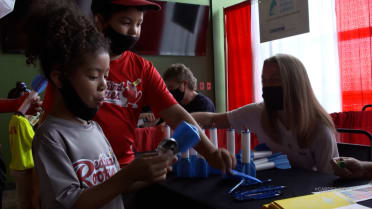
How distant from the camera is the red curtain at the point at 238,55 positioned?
484 centimetres

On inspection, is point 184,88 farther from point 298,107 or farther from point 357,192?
point 357,192

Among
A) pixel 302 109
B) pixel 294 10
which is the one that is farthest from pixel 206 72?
pixel 302 109

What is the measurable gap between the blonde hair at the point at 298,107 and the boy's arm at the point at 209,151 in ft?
2.15

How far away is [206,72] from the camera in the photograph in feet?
17.4

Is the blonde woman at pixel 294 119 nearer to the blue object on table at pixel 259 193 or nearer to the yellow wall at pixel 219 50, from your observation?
the blue object on table at pixel 259 193

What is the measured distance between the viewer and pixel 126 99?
49.1 inches

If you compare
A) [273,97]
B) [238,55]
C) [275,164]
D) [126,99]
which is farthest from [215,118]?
[238,55]

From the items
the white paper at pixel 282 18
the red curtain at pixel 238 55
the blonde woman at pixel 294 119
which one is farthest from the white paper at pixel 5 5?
the red curtain at pixel 238 55

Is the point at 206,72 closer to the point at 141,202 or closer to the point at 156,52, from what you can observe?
the point at 156,52

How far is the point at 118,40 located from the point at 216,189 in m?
0.65

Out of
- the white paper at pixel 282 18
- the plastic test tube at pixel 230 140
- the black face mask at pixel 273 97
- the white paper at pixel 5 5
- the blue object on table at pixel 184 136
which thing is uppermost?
the white paper at pixel 282 18

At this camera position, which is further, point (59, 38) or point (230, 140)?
point (230, 140)

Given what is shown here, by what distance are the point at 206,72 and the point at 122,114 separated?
4.15 meters

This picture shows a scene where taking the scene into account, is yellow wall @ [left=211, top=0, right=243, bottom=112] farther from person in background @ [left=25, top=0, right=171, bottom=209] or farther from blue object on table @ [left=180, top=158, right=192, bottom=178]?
person in background @ [left=25, top=0, right=171, bottom=209]
